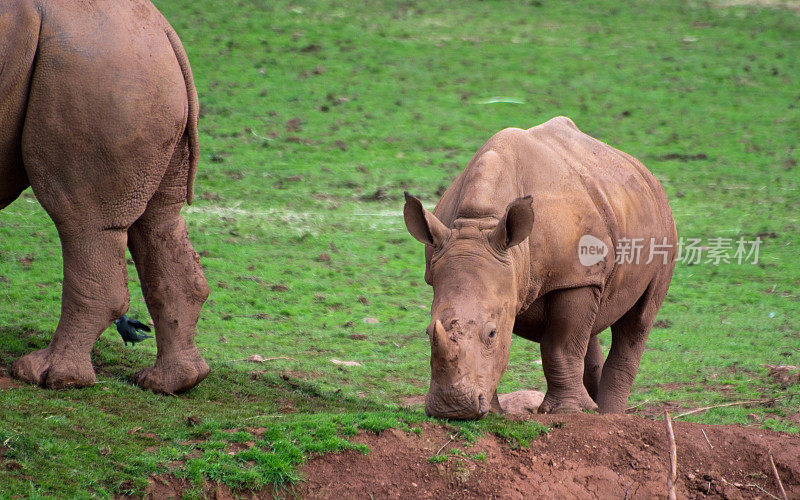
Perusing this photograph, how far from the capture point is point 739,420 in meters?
7.25

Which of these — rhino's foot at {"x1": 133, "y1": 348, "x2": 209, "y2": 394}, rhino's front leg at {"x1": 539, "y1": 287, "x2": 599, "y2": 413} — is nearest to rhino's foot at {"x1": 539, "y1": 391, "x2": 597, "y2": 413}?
rhino's front leg at {"x1": 539, "y1": 287, "x2": 599, "y2": 413}

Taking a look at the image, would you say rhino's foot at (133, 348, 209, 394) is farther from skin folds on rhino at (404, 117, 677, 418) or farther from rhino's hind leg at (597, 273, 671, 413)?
rhino's hind leg at (597, 273, 671, 413)

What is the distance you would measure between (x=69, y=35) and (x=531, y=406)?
422cm

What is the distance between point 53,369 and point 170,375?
2.54 ft

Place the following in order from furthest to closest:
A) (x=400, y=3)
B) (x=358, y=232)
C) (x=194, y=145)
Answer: (x=400, y=3)
(x=358, y=232)
(x=194, y=145)

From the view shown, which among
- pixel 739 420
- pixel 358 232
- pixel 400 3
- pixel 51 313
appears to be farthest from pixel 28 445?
pixel 400 3

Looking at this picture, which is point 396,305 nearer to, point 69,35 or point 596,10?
point 69,35

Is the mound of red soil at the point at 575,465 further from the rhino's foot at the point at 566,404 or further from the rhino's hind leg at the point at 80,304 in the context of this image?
the rhino's hind leg at the point at 80,304

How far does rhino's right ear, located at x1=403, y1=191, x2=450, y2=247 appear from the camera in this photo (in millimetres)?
5684

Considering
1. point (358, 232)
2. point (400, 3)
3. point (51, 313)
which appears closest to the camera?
point (51, 313)

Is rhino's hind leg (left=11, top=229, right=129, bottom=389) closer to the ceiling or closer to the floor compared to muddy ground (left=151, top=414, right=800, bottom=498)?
closer to the ceiling

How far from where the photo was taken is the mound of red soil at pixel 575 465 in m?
5.07

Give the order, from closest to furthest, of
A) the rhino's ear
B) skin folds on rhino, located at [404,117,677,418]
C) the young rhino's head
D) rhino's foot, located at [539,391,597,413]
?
the young rhino's head < skin folds on rhino, located at [404,117,677,418] < the rhino's ear < rhino's foot, located at [539,391,597,413]

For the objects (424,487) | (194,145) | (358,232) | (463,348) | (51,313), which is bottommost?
(358,232)
